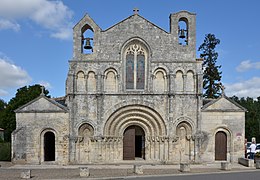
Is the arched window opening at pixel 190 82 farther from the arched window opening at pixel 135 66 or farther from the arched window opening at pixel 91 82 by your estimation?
the arched window opening at pixel 91 82

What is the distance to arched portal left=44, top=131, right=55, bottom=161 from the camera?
A: 74.3 ft

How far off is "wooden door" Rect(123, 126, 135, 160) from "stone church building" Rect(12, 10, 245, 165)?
8cm

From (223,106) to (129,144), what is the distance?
7962mm

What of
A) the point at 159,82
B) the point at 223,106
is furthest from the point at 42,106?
the point at 223,106

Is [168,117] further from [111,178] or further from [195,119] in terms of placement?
[111,178]

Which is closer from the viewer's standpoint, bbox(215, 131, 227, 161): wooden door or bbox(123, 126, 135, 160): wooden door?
bbox(215, 131, 227, 161): wooden door

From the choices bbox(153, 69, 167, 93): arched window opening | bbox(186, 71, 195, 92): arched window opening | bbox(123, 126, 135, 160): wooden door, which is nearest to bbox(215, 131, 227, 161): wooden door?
bbox(186, 71, 195, 92): arched window opening

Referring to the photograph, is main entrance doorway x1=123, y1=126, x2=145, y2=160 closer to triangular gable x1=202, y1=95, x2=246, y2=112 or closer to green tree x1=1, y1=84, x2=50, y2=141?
triangular gable x1=202, y1=95, x2=246, y2=112

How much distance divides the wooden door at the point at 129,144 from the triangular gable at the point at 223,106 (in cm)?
595

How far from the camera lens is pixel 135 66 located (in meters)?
22.9

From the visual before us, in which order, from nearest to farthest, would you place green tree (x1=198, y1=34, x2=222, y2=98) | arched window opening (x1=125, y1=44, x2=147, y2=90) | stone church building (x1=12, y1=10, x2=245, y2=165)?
stone church building (x1=12, y1=10, x2=245, y2=165) < arched window opening (x1=125, y1=44, x2=147, y2=90) < green tree (x1=198, y1=34, x2=222, y2=98)

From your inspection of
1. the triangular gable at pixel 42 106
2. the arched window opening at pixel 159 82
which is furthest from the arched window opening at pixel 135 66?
the triangular gable at pixel 42 106

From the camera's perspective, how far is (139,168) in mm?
17203

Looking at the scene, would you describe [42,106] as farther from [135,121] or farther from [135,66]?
[135,66]
